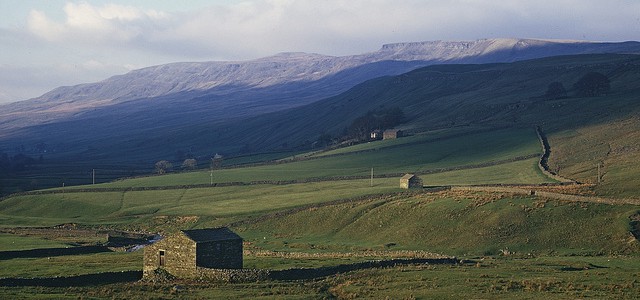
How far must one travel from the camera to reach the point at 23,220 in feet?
368

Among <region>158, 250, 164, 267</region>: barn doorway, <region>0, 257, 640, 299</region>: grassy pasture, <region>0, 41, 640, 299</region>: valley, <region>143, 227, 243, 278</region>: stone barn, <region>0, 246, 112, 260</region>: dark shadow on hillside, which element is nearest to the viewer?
<region>0, 257, 640, 299</region>: grassy pasture

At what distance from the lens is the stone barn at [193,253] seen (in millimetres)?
52031

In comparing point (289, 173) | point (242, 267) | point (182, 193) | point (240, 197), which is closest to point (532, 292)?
point (242, 267)

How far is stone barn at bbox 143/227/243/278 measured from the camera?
52031 millimetres

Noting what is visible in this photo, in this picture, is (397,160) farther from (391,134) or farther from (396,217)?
(396,217)

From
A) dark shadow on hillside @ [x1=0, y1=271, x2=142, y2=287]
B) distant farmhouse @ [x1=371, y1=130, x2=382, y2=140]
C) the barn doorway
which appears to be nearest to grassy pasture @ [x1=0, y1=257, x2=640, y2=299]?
dark shadow on hillside @ [x1=0, y1=271, x2=142, y2=287]

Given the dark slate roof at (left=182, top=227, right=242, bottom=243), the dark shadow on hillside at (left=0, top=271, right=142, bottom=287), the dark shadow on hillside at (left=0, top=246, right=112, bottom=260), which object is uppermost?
the dark slate roof at (left=182, top=227, right=242, bottom=243)

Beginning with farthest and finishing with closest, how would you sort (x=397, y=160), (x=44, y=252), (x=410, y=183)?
(x=397, y=160) < (x=410, y=183) < (x=44, y=252)

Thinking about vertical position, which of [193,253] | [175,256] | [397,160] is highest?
[193,253]

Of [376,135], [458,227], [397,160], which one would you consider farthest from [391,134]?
[458,227]

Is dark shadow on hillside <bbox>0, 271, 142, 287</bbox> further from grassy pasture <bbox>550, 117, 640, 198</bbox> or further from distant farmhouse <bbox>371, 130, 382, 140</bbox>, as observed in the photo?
distant farmhouse <bbox>371, 130, 382, 140</bbox>

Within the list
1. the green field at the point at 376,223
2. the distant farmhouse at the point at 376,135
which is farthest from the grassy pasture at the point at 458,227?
the distant farmhouse at the point at 376,135

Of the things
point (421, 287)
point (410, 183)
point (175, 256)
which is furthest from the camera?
point (410, 183)

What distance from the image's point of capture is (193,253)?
5184cm
